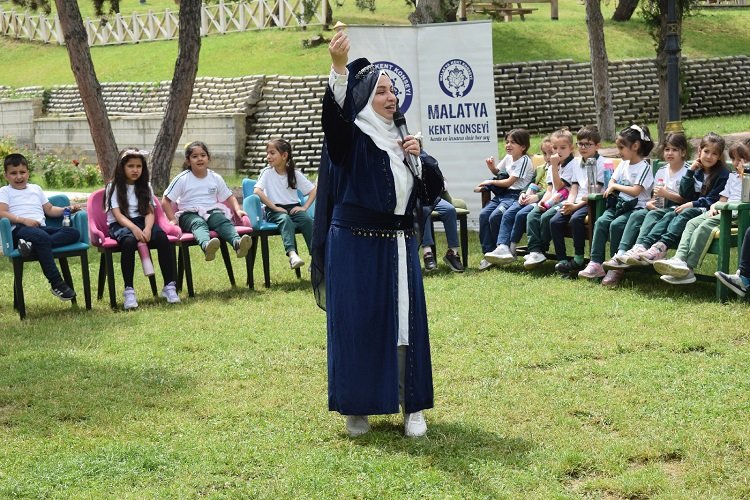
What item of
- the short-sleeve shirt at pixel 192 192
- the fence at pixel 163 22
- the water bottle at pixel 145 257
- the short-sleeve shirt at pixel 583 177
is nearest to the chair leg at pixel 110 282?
the water bottle at pixel 145 257

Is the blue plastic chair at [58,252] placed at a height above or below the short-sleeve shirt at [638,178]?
below

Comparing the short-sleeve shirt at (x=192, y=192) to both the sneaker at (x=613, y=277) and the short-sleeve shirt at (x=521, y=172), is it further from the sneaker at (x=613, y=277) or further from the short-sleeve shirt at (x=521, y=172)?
the sneaker at (x=613, y=277)

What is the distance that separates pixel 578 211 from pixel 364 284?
474 centimetres

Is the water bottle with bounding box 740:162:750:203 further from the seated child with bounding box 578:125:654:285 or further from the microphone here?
the microphone

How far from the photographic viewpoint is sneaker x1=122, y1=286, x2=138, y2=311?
9320 mm

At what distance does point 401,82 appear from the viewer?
488 inches

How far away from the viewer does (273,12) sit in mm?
33000

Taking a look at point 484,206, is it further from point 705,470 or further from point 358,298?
point 705,470

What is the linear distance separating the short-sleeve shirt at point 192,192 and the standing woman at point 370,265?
15.7ft

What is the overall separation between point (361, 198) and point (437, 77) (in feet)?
23.6

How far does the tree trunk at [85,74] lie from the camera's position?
1612 cm

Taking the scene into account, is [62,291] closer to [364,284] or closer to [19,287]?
[19,287]

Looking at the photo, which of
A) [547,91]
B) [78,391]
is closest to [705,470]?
[78,391]

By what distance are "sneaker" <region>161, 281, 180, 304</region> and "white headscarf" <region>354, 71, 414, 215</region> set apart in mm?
4424
